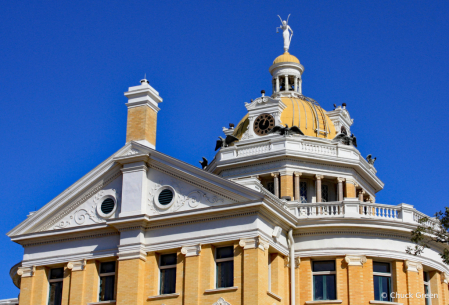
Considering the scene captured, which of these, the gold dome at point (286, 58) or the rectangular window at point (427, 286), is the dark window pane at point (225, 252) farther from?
the gold dome at point (286, 58)

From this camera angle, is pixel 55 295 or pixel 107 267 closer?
pixel 107 267

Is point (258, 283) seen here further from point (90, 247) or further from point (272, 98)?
point (272, 98)

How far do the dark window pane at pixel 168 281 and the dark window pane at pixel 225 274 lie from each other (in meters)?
2.05

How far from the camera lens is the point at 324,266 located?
113ft

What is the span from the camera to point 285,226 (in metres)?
34.2

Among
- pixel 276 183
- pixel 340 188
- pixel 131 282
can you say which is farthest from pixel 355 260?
pixel 340 188

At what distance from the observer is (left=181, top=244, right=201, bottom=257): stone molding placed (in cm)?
3250

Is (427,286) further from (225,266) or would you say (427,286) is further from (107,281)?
(107,281)

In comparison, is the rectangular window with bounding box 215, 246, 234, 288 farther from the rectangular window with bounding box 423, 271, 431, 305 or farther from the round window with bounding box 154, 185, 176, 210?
the rectangular window with bounding box 423, 271, 431, 305

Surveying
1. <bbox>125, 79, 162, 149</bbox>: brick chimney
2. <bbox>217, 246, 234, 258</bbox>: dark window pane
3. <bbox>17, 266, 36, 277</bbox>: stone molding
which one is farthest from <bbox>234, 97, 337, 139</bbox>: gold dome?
<bbox>17, 266, 36, 277</bbox>: stone molding

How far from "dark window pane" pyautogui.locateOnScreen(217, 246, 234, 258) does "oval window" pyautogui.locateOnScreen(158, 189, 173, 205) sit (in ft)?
10.5

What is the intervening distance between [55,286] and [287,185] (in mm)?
15161

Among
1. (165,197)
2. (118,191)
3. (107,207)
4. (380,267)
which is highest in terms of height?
(118,191)

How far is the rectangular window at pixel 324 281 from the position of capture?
33.8 meters
